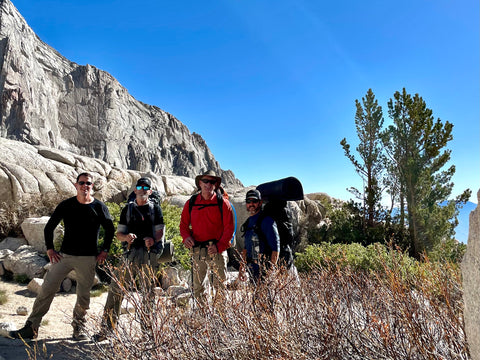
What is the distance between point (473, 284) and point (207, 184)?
11.2 feet

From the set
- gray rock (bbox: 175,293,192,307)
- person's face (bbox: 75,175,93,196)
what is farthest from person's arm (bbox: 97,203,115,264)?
gray rock (bbox: 175,293,192,307)

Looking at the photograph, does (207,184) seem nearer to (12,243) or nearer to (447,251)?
(12,243)

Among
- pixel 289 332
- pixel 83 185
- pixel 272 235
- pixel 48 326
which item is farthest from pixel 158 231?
pixel 289 332

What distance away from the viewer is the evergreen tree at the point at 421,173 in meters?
11.0

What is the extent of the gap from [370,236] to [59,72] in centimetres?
5622

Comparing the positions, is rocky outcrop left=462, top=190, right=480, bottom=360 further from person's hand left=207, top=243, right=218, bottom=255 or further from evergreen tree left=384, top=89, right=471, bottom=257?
evergreen tree left=384, top=89, right=471, bottom=257

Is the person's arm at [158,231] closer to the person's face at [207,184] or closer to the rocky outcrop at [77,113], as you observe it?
the person's face at [207,184]

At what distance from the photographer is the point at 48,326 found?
5.07m

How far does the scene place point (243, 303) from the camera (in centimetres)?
266

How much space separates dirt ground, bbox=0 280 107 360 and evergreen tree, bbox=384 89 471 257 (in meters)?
10.2

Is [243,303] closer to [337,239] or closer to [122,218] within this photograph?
[122,218]

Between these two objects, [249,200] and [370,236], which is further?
[370,236]

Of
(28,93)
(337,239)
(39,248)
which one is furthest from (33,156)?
(28,93)

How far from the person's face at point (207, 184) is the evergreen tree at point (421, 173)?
9.22 meters
